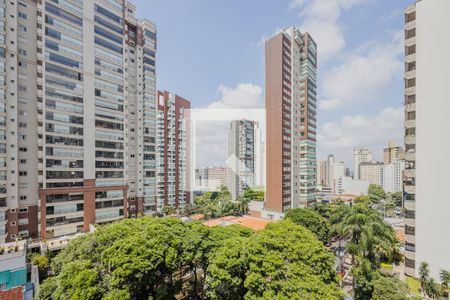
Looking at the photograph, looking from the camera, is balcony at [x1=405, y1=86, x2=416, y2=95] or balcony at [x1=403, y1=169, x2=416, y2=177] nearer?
balcony at [x1=403, y1=169, x2=416, y2=177]

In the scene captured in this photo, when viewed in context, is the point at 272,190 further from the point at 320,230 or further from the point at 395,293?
the point at 395,293

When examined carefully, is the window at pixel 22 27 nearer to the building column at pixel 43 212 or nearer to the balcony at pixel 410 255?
the building column at pixel 43 212

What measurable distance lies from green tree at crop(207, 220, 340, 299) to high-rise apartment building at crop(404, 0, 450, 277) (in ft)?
49.4

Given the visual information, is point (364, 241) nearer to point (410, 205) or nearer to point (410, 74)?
point (410, 205)

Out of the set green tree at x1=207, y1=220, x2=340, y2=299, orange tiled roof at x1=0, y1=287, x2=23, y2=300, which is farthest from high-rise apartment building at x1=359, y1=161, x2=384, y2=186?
orange tiled roof at x1=0, y1=287, x2=23, y2=300

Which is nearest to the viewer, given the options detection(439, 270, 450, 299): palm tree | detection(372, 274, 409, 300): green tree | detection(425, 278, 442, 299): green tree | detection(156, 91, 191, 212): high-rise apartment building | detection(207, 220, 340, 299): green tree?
detection(207, 220, 340, 299): green tree

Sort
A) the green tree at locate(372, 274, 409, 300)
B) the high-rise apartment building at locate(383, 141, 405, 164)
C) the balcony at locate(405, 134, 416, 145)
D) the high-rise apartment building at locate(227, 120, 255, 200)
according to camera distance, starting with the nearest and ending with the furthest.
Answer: the green tree at locate(372, 274, 409, 300), the balcony at locate(405, 134, 416, 145), the high-rise apartment building at locate(227, 120, 255, 200), the high-rise apartment building at locate(383, 141, 405, 164)

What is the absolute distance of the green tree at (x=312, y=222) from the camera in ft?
93.5

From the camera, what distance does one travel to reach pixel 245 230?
19.3 m

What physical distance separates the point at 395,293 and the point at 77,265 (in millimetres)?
20548

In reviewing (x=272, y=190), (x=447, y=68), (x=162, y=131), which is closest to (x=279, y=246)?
(x=447, y=68)

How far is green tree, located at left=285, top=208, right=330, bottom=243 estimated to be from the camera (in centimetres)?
2848

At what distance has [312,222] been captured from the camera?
94.3 feet

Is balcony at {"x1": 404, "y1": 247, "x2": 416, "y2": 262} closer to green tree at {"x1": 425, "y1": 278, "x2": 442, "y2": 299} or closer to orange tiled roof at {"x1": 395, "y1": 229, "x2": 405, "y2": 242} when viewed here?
green tree at {"x1": 425, "y1": 278, "x2": 442, "y2": 299}
